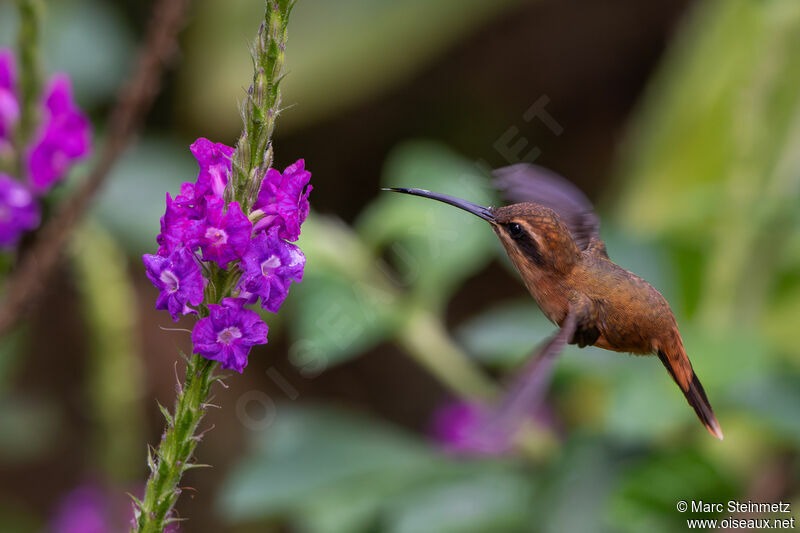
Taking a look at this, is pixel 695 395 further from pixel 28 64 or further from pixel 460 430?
pixel 460 430

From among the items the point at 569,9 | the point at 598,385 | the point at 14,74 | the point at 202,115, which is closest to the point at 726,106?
the point at 598,385

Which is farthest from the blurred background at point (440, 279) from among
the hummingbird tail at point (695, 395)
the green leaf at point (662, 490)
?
the hummingbird tail at point (695, 395)

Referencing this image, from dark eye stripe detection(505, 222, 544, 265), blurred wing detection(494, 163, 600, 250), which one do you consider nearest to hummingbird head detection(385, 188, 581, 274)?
dark eye stripe detection(505, 222, 544, 265)

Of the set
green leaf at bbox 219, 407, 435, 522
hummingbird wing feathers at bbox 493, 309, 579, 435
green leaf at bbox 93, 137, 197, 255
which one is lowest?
green leaf at bbox 219, 407, 435, 522

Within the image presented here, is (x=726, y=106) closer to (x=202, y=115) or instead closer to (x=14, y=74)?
(x=202, y=115)

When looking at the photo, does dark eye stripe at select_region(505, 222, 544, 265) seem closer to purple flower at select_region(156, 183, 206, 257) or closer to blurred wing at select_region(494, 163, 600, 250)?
blurred wing at select_region(494, 163, 600, 250)

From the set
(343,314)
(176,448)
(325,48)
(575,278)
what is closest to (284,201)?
(176,448)

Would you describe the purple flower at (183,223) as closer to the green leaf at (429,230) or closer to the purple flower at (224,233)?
the purple flower at (224,233)
